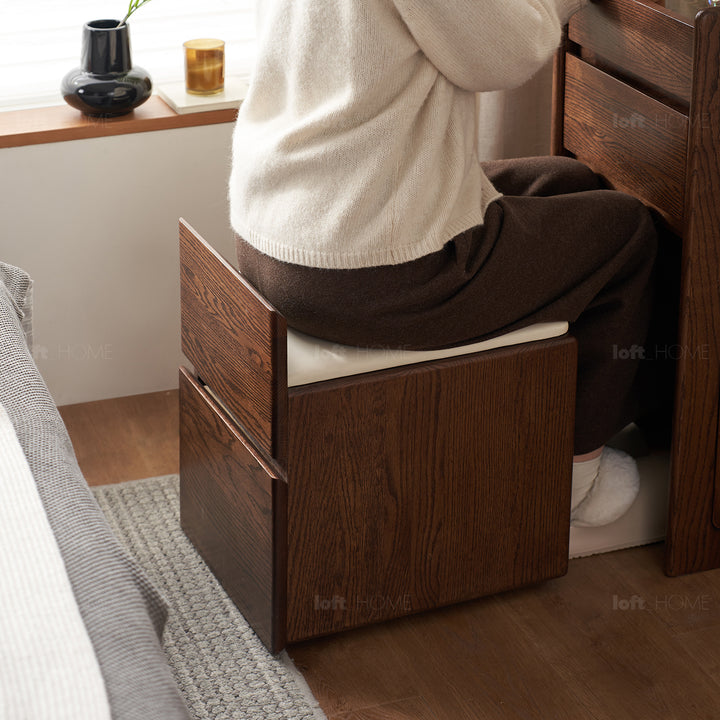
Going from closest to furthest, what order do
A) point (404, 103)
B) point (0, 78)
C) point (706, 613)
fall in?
point (404, 103) < point (706, 613) < point (0, 78)

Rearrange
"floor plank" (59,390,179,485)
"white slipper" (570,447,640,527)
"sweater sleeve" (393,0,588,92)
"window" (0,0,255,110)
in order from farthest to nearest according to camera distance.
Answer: "window" (0,0,255,110) → "floor plank" (59,390,179,485) → "white slipper" (570,447,640,527) → "sweater sleeve" (393,0,588,92)

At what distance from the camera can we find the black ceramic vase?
6.84ft

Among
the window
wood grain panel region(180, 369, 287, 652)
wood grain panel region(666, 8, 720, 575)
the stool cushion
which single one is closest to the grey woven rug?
wood grain panel region(180, 369, 287, 652)

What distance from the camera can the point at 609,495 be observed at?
173cm

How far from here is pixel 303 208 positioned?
1.42 m

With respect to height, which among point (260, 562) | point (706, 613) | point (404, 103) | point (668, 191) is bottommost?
point (706, 613)

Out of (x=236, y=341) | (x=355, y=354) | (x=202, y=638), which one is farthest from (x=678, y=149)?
(x=202, y=638)

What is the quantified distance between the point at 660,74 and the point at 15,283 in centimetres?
94

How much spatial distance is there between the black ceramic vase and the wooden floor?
3.68 feet

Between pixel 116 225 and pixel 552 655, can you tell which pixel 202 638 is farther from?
pixel 116 225

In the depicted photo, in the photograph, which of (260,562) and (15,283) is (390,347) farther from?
(15,283)

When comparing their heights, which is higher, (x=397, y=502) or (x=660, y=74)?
(x=660, y=74)

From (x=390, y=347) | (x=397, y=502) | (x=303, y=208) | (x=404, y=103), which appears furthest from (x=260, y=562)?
(x=404, y=103)

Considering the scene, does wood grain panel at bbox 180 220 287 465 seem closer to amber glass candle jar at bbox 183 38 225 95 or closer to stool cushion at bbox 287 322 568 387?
stool cushion at bbox 287 322 568 387
